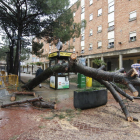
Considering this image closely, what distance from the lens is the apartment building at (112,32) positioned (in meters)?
15.6

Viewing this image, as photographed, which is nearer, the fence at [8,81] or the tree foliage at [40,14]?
the fence at [8,81]

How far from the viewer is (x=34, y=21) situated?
36.3ft

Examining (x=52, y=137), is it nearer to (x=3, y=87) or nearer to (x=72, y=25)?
(x=3, y=87)

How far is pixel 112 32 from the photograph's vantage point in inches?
718

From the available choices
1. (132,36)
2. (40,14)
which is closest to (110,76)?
(40,14)

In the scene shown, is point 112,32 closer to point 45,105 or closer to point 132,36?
point 132,36

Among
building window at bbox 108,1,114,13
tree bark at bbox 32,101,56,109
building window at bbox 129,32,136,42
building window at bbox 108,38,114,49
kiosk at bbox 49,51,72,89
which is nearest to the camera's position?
tree bark at bbox 32,101,56,109

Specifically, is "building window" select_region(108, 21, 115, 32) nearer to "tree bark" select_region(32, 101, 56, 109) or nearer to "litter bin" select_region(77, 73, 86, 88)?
"litter bin" select_region(77, 73, 86, 88)

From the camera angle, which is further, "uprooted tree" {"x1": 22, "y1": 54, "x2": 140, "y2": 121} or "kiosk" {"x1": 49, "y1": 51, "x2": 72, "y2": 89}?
"kiosk" {"x1": 49, "y1": 51, "x2": 72, "y2": 89}

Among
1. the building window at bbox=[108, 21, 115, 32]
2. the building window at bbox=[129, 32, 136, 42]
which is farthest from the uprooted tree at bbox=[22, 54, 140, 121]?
the building window at bbox=[108, 21, 115, 32]

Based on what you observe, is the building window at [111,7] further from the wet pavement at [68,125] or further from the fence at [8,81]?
the wet pavement at [68,125]

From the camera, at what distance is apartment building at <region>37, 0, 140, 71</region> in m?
15.6

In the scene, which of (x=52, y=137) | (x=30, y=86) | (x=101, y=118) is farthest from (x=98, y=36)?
(x=52, y=137)

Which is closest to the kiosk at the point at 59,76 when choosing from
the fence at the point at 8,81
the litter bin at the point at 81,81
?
the litter bin at the point at 81,81
